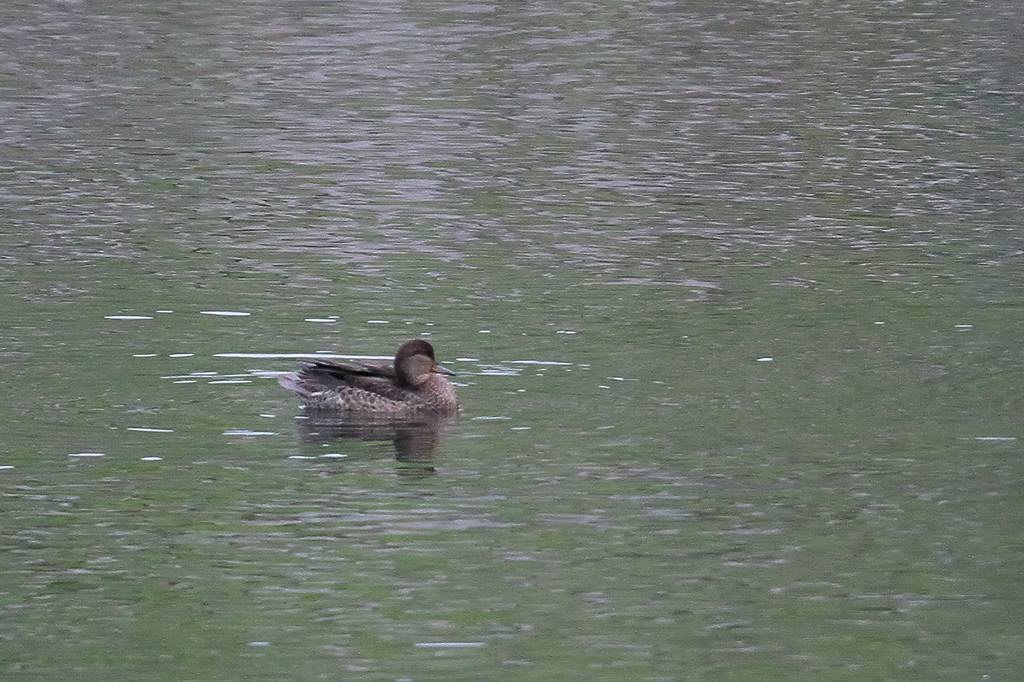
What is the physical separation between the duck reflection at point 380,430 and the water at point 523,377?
64 mm

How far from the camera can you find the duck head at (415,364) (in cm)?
1454

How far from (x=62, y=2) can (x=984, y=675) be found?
31719 millimetres

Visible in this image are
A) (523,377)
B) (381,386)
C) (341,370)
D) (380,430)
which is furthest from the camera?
(523,377)

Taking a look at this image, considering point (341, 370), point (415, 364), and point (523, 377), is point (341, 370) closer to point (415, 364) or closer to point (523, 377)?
point (415, 364)

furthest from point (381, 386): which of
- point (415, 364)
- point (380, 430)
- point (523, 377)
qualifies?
point (523, 377)

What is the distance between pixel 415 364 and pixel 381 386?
41 centimetres

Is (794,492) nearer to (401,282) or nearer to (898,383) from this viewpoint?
(898,383)

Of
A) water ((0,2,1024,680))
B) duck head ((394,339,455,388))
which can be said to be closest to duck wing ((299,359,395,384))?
duck head ((394,339,455,388))

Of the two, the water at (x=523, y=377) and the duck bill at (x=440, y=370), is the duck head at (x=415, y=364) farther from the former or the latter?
the water at (x=523, y=377)

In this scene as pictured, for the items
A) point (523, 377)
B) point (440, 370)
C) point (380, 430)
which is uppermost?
point (440, 370)

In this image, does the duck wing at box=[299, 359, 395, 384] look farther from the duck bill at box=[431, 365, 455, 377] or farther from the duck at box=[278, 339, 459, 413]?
the duck bill at box=[431, 365, 455, 377]

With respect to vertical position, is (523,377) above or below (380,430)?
above

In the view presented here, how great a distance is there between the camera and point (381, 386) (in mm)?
14805

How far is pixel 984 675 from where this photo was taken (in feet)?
32.5
